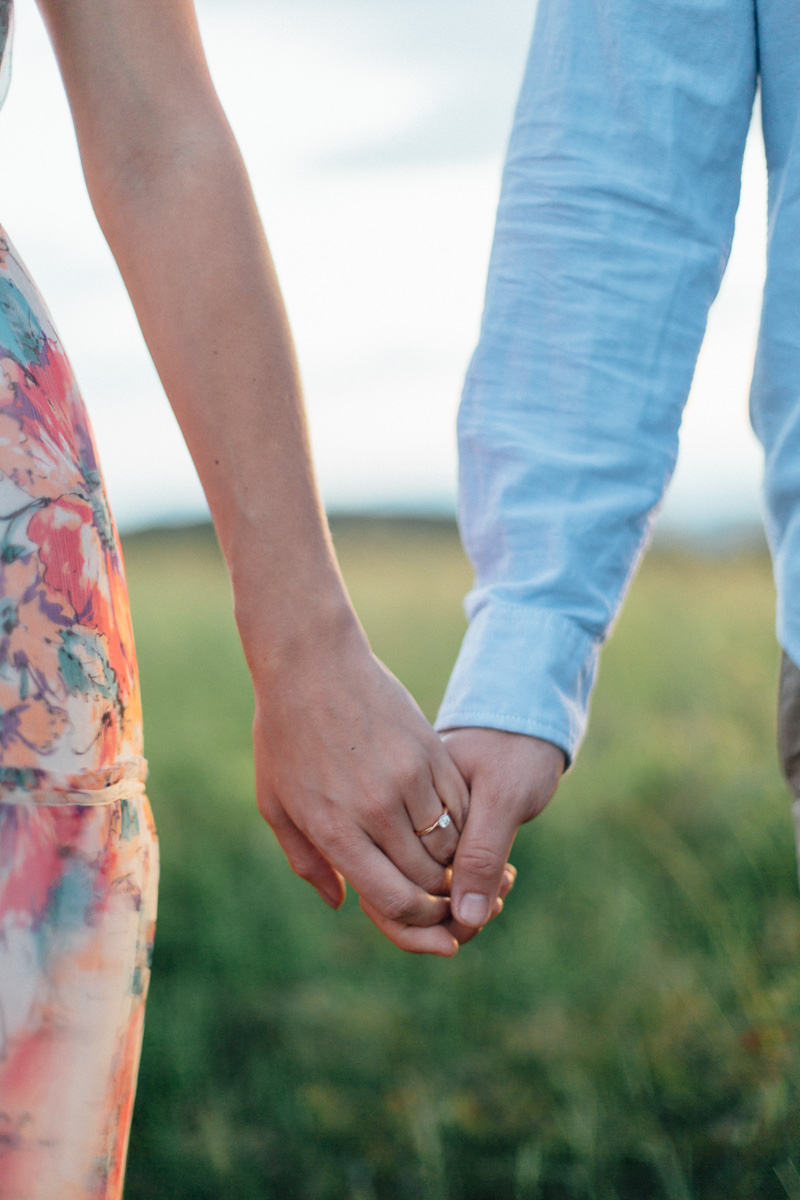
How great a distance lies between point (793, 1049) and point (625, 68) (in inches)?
71.5

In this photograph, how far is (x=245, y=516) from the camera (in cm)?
101

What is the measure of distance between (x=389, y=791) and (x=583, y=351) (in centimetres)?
54

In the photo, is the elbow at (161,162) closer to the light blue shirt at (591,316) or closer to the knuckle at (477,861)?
the light blue shirt at (591,316)

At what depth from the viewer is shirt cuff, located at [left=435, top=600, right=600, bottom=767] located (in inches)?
46.5

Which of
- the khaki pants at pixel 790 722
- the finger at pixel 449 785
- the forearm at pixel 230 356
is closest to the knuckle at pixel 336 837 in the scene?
the finger at pixel 449 785

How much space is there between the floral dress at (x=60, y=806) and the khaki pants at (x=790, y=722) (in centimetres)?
68

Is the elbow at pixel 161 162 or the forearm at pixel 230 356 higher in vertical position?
the elbow at pixel 161 162

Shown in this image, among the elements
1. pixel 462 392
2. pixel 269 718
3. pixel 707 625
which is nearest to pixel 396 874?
pixel 269 718

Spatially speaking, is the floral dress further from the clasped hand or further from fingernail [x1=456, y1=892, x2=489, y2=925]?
fingernail [x1=456, y1=892, x2=489, y2=925]

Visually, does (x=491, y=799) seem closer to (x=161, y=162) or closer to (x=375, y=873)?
(x=375, y=873)

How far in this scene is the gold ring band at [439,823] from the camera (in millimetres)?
1134

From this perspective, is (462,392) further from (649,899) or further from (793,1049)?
(649,899)

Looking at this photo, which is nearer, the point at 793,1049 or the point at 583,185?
the point at 583,185

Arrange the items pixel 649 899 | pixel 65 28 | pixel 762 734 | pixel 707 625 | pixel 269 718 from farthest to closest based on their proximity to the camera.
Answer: pixel 707 625 < pixel 762 734 < pixel 649 899 < pixel 269 718 < pixel 65 28
